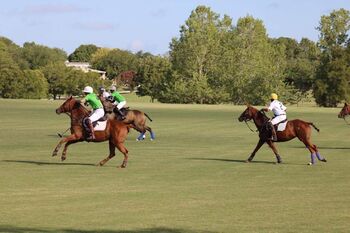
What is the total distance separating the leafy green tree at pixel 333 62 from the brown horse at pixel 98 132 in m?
82.9

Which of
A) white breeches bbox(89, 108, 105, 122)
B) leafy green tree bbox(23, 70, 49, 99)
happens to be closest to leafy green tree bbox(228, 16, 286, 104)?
leafy green tree bbox(23, 70, 49, 99)

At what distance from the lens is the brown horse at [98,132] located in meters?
19.0

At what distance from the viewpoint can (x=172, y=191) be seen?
48.0ft

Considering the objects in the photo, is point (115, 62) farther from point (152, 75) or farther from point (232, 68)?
point (232, 68)

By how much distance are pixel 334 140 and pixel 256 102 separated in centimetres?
7318

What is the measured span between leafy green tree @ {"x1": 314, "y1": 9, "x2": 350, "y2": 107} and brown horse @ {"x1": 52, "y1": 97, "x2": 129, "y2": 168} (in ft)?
272

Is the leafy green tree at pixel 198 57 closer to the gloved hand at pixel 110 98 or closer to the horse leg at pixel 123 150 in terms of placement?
the gloved hand at pixel 110 98

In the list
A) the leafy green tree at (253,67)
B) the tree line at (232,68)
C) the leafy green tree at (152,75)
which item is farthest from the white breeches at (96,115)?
the leafy green tree at (152,75)

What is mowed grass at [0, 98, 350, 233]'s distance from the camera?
11000 mm

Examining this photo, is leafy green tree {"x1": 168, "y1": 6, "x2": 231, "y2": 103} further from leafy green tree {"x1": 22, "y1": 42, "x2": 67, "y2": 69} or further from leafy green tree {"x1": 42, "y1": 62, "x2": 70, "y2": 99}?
leafy green tree {"x1": 22, "y1": 42, "x2": 67, "y2": 69}

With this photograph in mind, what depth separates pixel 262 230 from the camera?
10445 mm

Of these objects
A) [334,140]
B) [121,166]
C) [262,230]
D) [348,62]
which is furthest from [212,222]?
[348,62]

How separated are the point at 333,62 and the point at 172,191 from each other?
89120 mm

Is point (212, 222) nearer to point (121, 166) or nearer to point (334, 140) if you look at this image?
point (121, 166)
